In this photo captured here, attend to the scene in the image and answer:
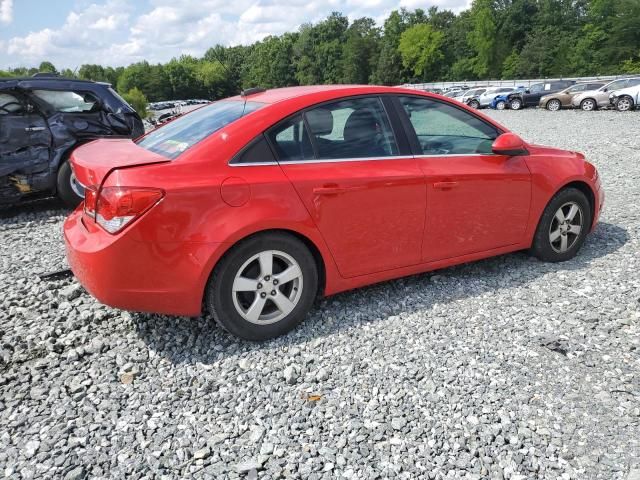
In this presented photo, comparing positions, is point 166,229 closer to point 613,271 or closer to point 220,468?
point 220,468

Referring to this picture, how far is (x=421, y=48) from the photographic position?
3652 inches

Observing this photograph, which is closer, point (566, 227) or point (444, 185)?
point (444, 185)

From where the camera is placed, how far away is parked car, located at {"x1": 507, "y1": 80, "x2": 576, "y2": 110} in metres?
30.0

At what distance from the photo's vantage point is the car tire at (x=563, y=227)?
4.42 meters

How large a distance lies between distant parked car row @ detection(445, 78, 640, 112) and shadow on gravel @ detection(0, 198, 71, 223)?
80.3ft

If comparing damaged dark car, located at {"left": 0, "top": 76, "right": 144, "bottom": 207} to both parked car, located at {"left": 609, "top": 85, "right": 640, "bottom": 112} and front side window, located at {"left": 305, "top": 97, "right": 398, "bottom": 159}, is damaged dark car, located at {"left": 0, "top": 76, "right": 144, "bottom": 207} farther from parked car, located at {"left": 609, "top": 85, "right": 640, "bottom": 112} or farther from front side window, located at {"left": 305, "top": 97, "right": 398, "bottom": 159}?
parked car, located at {"left": 609, "top": 85, "right": 640, "bottom": 112}

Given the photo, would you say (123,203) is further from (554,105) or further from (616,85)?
(554,105)

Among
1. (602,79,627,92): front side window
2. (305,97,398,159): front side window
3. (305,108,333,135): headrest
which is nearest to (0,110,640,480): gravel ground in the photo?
(305,97,398,159): front side window

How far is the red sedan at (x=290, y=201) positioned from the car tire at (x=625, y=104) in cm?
2311

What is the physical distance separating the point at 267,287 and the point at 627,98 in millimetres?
25478

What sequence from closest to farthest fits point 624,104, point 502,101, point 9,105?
1. point 9,105
2. point 624,104
3. point 502,101

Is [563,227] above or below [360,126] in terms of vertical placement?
below

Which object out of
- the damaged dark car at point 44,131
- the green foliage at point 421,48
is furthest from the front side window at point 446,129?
the green foliage at point 421,48

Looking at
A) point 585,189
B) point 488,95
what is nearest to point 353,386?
point 585,189
